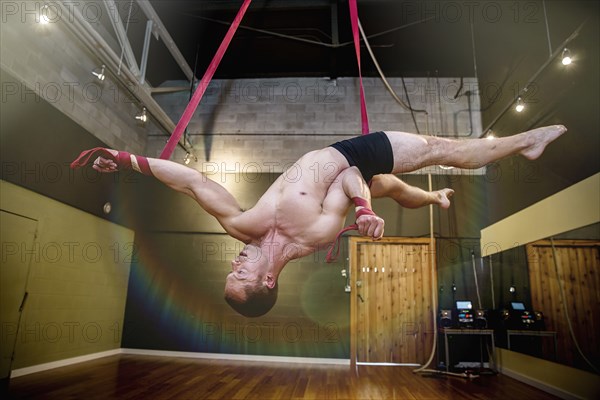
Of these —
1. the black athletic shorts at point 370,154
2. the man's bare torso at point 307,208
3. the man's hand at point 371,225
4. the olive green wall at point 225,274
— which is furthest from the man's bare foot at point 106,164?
the olive green wall at point 225,274

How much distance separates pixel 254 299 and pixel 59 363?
4106mm

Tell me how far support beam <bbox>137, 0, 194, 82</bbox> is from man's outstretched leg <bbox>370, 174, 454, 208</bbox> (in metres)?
4.21

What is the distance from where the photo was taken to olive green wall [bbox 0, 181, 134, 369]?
420 centimetres

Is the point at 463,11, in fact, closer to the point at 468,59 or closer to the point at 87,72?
the point at 468,59

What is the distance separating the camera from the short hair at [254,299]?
1.96 m

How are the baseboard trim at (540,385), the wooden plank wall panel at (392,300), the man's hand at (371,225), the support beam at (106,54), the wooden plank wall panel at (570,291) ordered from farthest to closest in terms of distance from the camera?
the wooden plank wall panel at (392,300) → the baseboard trim at (540,385) → the support beam at (106,54) → the wooden plank wall panel at (570,291) → the man's hand at (371,225)

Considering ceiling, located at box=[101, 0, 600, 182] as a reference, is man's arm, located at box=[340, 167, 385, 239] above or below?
below

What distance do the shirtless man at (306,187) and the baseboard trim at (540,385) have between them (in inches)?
126

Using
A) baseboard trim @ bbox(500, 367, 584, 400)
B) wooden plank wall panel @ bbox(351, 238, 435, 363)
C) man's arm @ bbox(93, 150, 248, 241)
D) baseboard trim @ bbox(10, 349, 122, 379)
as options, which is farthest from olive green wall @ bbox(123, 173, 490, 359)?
man's arm @ bbox(93, 150, 248, 241)

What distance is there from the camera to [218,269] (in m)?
6.22

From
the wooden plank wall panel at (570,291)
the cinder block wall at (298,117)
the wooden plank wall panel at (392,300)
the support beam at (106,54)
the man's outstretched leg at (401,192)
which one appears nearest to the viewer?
the man's outstretched leg at (401,192)

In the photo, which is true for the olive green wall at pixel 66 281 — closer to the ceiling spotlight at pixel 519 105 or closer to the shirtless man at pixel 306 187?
the shirtless man at pixel 306 187

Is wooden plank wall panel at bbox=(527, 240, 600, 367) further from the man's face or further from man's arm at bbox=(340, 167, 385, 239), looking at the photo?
the man's face

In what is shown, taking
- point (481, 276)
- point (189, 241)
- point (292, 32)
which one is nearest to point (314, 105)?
point (292, 32)
